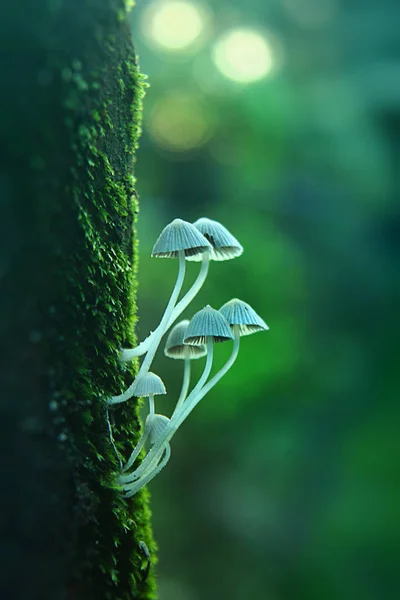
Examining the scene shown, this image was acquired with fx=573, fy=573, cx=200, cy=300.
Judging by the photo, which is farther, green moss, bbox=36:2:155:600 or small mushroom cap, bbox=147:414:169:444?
small mushroom cap, bbox=147:414:169:444

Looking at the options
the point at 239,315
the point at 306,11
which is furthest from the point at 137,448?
the point at 306,11

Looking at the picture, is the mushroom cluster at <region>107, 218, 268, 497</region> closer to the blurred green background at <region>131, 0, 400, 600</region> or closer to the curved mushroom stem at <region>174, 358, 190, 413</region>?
the curved mushroom stem at <region>174, 358, 190, 413</region>

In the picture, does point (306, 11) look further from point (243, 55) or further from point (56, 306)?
point (56, 306)

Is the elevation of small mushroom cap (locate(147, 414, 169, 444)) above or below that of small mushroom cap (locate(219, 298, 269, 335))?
below

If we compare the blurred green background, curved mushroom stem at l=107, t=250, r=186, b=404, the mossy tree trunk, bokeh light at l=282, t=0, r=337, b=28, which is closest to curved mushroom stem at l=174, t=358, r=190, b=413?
curved mushroom stem at l=107, t=250, r=186, b=404

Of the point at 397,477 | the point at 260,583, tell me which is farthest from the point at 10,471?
the point at 260,583

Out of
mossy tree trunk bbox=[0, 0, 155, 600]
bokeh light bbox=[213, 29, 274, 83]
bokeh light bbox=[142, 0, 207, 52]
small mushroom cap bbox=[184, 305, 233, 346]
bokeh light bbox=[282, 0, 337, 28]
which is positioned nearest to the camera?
mossy tree trunk bbox=[0, 0, 155, 600]

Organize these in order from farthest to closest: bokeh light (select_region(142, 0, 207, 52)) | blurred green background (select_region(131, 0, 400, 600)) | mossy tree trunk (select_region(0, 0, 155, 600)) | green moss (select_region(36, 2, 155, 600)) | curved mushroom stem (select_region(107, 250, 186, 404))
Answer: bokeh light (select_region(142, 0, 207, 52)) → blurred green background (select_region(131, 0, 400, 600)) → curved mushroom stem (select_region(107, 250, 186, 404)) → green moss (select_region(36, 2, 155, 600)) → mossy tree trunk (select_region(0, 0, 155, 600))

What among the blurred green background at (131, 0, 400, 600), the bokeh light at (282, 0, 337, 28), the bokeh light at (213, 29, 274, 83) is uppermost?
the bokeh light at (282, 0, 337, 28)

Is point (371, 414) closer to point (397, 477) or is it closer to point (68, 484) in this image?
point (397, 477)
